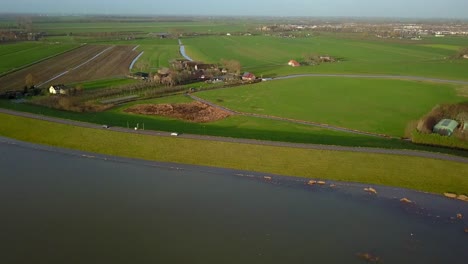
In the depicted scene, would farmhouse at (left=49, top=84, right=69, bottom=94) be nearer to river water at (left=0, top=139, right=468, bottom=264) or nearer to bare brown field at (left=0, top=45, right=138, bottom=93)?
bare brown field at (left=0, top=45, right=138, bottom=93)

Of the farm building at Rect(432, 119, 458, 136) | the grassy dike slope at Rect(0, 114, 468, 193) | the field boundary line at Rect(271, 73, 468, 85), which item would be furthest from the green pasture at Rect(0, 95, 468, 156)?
the field boundary line at Rect(271, 73, 468, 85)

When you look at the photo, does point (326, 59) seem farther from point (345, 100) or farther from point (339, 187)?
point (339, 187)

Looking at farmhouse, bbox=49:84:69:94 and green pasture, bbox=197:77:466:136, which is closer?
green pasture, bbox=197:77:466:136

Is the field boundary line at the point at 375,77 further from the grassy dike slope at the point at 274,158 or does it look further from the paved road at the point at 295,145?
the grassy dike slope at the point at 274,158

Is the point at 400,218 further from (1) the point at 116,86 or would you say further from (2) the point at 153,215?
(1) the point at 116,86

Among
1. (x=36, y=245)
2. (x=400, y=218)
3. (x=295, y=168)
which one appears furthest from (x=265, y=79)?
(x=36, y=245)

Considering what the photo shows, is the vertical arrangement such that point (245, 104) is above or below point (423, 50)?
below
